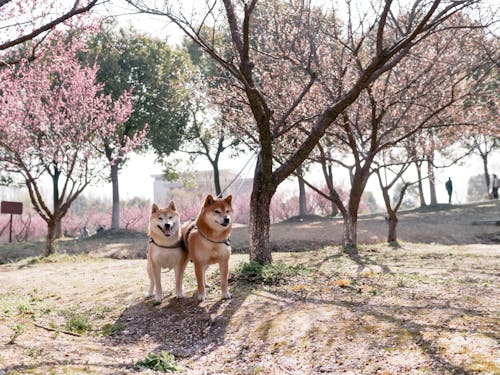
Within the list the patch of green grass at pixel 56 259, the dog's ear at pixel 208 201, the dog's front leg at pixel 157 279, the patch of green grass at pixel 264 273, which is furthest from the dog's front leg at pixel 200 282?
the patch of green grass at pixel 56 259

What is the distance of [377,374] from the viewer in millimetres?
4121

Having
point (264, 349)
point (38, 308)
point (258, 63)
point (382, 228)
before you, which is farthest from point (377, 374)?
point (382, 228)

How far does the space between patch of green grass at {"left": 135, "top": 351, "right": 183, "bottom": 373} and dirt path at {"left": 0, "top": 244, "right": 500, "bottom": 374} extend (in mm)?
144

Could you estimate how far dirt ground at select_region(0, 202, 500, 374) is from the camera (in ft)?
14.3

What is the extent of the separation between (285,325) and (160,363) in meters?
1.65

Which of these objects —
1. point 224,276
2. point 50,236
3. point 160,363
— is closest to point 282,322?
point 224,276

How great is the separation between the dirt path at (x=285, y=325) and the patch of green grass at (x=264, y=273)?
15 cm

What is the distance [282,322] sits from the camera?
5.52m

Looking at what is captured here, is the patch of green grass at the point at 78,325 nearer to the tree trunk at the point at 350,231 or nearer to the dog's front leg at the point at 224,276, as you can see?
the dog's front leg at the point at 224,276

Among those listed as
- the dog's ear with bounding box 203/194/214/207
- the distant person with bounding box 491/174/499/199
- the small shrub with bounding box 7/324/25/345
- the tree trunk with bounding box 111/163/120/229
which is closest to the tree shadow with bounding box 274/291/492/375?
the dog's ear with bounding box 203/194/214/207

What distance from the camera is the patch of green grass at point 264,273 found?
7516mm

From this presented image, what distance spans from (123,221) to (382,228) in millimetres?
20755

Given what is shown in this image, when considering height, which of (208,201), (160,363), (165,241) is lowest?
(160,363)

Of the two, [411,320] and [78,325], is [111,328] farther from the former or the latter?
[411,320]
